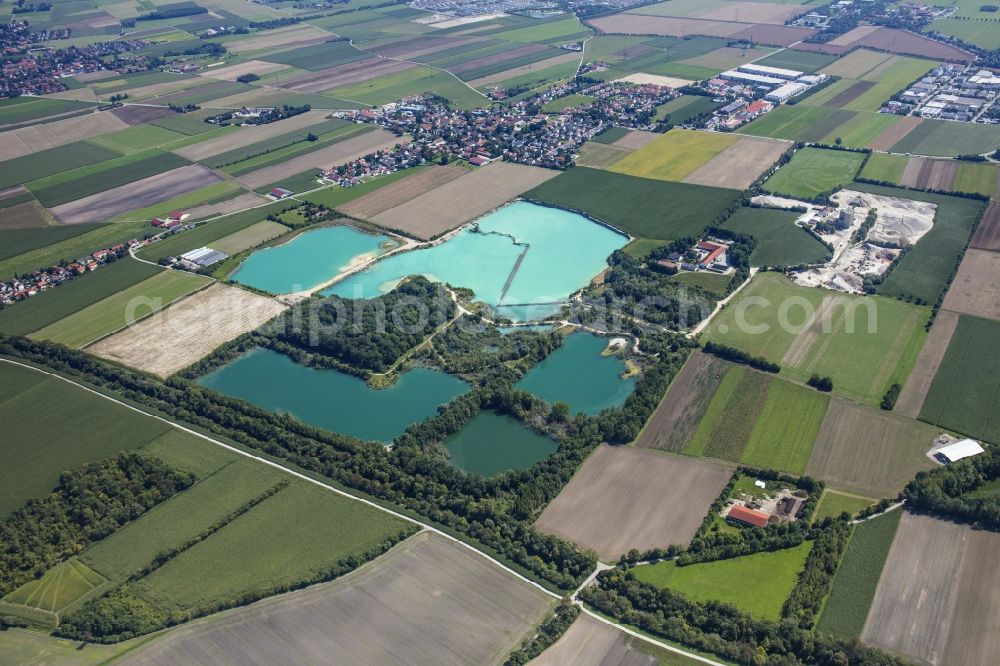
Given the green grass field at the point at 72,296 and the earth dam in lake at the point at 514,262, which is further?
the earth dam in lake at the point at 514,262

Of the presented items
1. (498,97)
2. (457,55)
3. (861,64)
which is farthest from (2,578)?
(861,64)

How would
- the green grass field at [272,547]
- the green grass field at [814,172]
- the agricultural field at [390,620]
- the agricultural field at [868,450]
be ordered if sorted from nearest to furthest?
the agricultural field at [390,620] < the green grass field at [272,547] < the agricultural field at [868,450] < the green grass field at [814,172]

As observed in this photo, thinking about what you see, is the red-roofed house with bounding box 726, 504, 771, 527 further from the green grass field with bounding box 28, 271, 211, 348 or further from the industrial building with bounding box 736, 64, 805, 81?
the industrial building with bounding box 736, 64, 805, 81

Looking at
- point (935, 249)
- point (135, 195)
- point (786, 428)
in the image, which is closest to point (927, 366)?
point (786, 428)

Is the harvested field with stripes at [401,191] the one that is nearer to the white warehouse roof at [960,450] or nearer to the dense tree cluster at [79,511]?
the dense tree cluster at [79,511]

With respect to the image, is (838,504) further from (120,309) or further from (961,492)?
(120,309)

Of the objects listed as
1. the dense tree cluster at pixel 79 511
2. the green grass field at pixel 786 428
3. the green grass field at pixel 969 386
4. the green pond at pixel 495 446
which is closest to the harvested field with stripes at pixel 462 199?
the green pond at pixel 495 446
